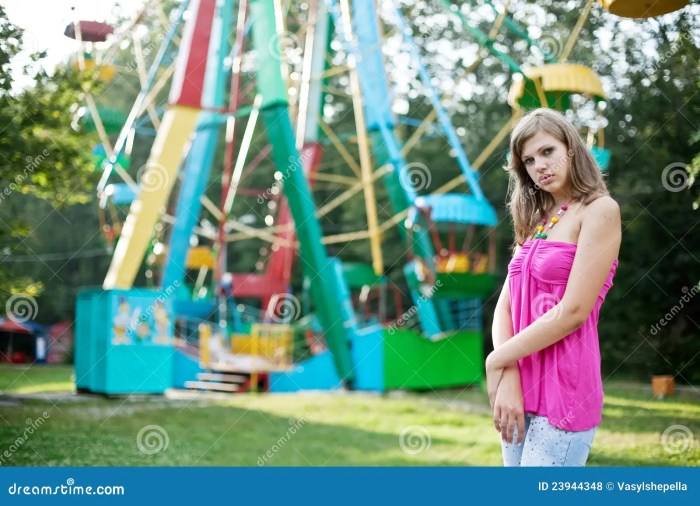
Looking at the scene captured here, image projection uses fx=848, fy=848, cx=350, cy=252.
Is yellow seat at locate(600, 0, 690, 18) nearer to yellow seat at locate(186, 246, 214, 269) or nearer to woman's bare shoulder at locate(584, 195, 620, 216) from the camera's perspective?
woman's bare shoulder at locate(584, 195, 620, 216)

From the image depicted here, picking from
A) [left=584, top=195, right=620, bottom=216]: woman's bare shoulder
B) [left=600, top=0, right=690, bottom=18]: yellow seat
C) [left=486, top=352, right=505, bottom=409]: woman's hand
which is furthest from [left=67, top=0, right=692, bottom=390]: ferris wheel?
[left=486, top=352, right=505, bottom=409]: woman's hand

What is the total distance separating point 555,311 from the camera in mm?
1902

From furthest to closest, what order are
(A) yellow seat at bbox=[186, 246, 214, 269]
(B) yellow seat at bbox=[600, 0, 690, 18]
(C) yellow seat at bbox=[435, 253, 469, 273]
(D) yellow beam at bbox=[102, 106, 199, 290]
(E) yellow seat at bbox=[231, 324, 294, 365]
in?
(A) yellow seat at bbox=[186, 246, 214, 269]
(E) yellow seat at bbox=[231, 324, 294, 365]
(C) yellow seat at bbox=[435, 253, 469, 273]
(D) yellow beam at bbox=[102, 106, 199, 290]
(B) yellow seat at bbox=[600, 0, 690, 18]

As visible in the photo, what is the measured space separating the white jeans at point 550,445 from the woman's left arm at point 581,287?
6.4 inches

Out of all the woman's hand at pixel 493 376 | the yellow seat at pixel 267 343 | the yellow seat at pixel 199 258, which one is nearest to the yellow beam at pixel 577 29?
the woman's hand at pixel 493 376

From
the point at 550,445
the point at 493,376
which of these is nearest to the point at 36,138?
the point at 493,376

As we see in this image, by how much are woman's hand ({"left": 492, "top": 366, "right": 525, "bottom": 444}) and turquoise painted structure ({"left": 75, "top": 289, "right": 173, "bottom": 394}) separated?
6.93m

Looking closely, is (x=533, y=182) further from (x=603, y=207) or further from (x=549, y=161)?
(x=603, y=207)

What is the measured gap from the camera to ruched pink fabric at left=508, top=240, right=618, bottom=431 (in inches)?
74.6

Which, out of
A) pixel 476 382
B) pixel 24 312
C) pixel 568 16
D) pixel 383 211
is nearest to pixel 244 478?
pixel 24 312

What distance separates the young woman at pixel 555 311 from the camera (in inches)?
74.4

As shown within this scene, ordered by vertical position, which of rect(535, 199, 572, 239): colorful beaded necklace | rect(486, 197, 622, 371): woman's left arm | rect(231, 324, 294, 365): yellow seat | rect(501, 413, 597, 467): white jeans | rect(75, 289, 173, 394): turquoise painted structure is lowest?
rect(231, 324, 294, 365): yellow seat

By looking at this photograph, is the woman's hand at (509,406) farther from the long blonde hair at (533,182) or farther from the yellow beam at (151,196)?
the yellow beam at (151,196)

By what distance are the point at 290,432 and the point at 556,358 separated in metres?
Answer: 4.64
